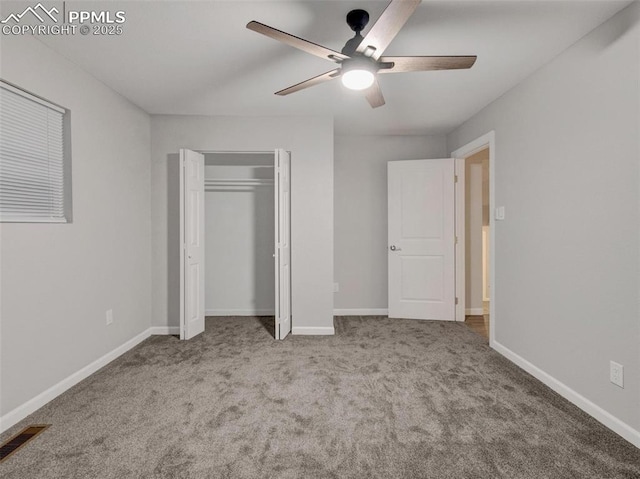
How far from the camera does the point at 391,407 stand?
2.32m

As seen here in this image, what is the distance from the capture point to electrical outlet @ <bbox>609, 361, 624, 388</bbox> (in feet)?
6.66

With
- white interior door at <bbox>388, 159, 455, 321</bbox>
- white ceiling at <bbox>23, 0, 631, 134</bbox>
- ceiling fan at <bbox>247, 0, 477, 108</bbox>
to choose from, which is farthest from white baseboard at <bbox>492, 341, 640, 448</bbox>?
white ceiling at <bbox>23, 0, 631, 134</bbox>

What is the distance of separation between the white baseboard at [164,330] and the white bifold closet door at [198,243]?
266 millimetres

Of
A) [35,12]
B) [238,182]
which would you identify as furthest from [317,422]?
[238,182]

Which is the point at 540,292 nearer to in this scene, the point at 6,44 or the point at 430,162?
the point at 430,162

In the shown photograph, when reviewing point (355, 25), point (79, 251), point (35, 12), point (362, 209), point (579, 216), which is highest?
point (35, 12)

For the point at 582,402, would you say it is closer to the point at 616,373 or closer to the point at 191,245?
the point at 616,373

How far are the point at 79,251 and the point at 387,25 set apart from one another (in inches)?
107

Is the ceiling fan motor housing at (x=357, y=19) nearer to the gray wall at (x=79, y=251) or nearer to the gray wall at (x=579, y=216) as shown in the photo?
the gray wall at (x=579, y=216)

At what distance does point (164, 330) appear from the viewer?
13.0ft

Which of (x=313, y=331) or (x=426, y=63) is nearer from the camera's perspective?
(x=426, y=63)

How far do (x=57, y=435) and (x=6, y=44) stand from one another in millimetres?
2340

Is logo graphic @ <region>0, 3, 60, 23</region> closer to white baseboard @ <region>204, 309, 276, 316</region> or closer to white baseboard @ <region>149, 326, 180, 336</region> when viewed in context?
white baseboard @ <region>149, 326, 180, 336</region>

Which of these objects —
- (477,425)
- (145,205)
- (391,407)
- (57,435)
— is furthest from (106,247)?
(477,425)
